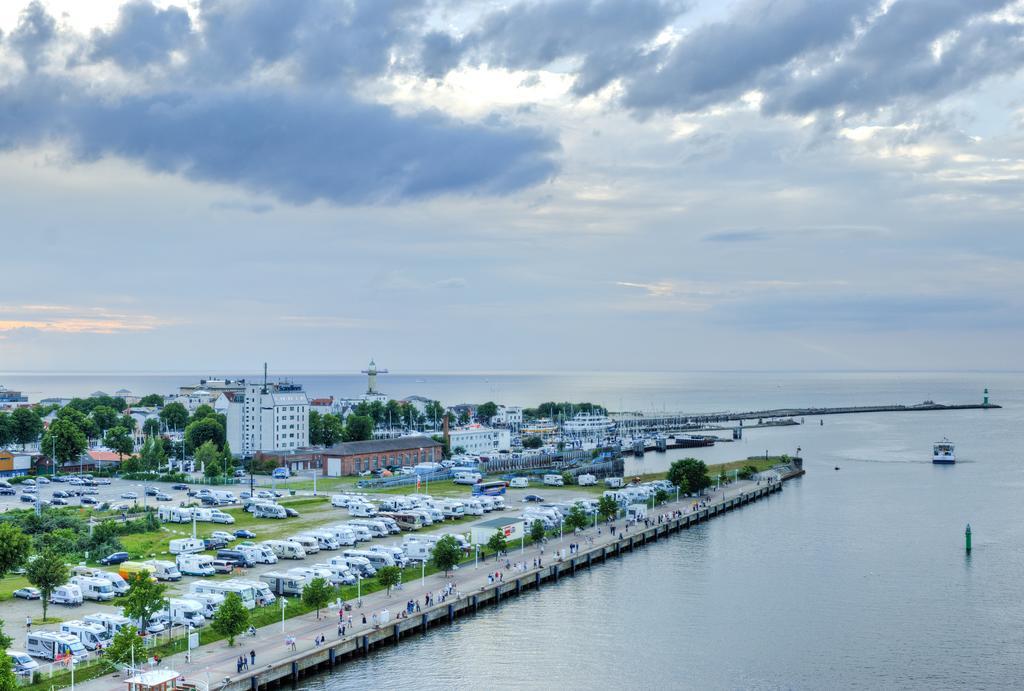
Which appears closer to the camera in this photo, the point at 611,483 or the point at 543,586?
the point at 543,586

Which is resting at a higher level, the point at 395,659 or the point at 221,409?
the point at 221,409

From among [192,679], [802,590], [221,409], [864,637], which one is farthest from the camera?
[221,409]

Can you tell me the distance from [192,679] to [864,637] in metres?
26.3

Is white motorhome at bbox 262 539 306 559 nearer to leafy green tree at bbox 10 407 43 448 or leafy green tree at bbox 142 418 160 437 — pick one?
leafy green tree at bbox 10 407 43 448

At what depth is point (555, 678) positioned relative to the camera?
109ft

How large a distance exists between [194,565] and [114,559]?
176 inches

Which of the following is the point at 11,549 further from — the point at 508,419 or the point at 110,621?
the point at 508,419

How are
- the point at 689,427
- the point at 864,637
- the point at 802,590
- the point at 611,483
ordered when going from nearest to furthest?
the point at 864,637 → the point at 802,590 → the point at 611,483 → the point at 689,427

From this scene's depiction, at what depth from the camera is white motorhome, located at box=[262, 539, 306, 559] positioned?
48.4 meters

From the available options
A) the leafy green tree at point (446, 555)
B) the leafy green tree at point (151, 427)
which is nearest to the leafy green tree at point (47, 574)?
the leafy green tree at point (446, 555)

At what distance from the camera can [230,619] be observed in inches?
1246

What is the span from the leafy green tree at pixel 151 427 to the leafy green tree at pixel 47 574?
9000 cm

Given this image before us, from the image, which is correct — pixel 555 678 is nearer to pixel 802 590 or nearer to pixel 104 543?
pixel 802 590

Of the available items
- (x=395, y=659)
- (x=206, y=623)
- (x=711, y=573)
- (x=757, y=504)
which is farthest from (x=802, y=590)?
(x=757, y=504)
